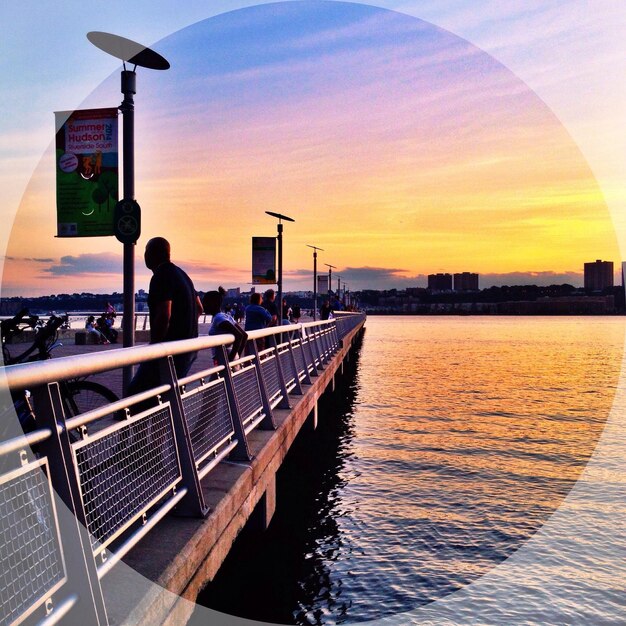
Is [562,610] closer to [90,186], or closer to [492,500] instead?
[492,500]

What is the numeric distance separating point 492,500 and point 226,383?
6.26 m

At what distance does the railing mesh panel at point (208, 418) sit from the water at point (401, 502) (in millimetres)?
1071

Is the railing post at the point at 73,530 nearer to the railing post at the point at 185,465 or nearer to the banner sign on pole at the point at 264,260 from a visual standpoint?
the railing post at the point at 185,465

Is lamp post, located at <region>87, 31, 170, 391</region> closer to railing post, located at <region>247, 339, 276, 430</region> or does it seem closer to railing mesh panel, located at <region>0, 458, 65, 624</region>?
railing post, located at <region>247, 339, 276, 430</region>

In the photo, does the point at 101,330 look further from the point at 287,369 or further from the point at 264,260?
the point at 287,369

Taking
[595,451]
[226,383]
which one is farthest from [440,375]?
[226,383]

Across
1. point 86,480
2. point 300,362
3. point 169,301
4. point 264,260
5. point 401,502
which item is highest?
point 264,260

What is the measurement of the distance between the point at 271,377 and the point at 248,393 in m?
2.45

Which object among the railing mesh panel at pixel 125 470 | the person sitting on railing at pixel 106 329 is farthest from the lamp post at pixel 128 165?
the person sitting on railing at pixel 106 329

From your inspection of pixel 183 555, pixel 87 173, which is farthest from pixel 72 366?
pixel 87 173

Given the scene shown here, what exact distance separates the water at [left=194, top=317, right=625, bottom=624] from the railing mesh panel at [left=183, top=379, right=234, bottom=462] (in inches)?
42.2

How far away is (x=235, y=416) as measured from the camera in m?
6.38

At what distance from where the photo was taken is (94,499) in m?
3.23

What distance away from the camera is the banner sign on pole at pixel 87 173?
828 cm
